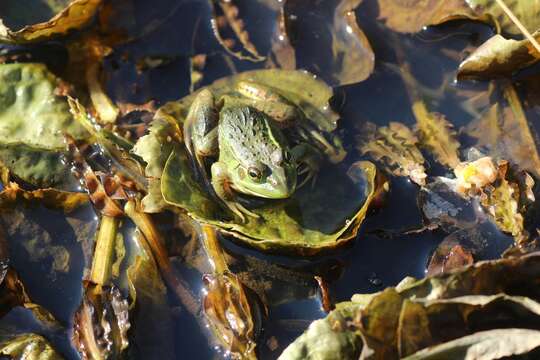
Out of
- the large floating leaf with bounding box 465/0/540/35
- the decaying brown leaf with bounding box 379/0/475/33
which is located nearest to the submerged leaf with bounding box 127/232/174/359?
the decaying brown leaf with bounding box 379/0/475/33

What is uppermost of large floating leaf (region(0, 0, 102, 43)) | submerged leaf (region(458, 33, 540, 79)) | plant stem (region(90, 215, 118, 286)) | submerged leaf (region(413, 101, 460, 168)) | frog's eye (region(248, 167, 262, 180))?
large floating leaf (region(0, 0, 102, 43))

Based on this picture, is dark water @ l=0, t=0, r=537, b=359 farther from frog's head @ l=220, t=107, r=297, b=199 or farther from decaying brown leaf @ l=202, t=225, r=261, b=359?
frog's head @ l=220, t=107, r=297, b=199

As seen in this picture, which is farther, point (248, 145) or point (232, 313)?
point (248, 145)

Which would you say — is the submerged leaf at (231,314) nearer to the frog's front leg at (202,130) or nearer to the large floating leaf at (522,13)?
the frog's front leg at (202,130)

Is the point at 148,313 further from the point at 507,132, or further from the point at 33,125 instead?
the point at 507,132

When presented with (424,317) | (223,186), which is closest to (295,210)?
(223,186)

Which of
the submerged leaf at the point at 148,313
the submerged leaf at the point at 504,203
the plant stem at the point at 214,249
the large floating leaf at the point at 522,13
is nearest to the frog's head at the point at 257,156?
the plant stem at the point at 214,249
